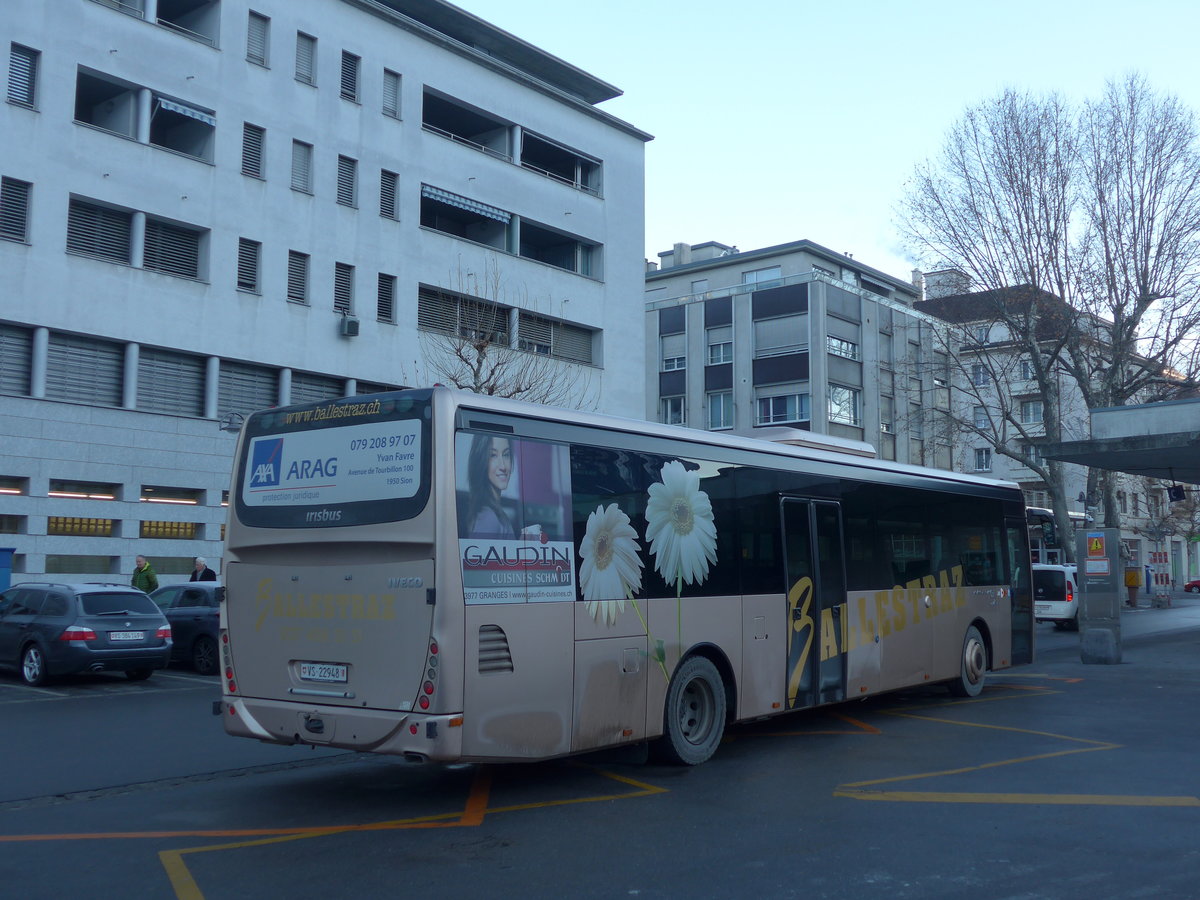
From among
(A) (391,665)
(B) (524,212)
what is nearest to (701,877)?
(A) (391,665)

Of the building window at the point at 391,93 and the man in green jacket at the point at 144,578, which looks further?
the building window at the point at 391,93

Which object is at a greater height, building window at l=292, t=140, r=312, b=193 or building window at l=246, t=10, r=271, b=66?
building window at l=246, t=10, r=271, b=66

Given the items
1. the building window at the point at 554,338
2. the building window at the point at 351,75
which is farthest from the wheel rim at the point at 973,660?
the building window at the point at 351,75

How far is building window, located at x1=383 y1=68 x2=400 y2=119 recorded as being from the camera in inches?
1230

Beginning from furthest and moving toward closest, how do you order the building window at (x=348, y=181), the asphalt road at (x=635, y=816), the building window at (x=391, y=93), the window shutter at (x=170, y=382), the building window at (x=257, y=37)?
the building window at (x=391, y=93)
the building window at (x=348, y=181)
the building window at (x=257, y=37)
the window shutter at (x=170, y=382)
the asphalt road at (x=635, y=816)

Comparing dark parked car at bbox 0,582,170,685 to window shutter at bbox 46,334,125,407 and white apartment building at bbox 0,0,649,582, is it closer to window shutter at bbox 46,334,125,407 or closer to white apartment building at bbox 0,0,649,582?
white apartment building at bbox 0,0,649,582

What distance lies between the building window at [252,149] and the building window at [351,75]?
3192mm

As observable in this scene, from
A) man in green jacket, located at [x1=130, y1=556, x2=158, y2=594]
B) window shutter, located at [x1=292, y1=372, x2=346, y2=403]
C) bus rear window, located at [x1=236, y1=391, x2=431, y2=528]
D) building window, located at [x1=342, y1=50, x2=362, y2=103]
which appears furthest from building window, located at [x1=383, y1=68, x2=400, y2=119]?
bus rear window, located at [x1=236, y1=391, x2=431, y2=528]

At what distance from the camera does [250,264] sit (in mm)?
27781

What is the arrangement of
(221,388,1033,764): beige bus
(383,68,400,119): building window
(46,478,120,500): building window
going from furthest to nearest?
(383,68,400,119): building window → (46,478,120,500): building window → (221,388,1033,764): beige bus

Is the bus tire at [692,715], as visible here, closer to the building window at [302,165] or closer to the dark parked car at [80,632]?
the dark parked car at [80,632]

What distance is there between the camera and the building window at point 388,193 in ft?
101

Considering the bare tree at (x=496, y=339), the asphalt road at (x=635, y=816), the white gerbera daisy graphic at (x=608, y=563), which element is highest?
the bare tree at (x=496, y=339)

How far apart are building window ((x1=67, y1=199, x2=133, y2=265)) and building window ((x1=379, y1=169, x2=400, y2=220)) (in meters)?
7.25
